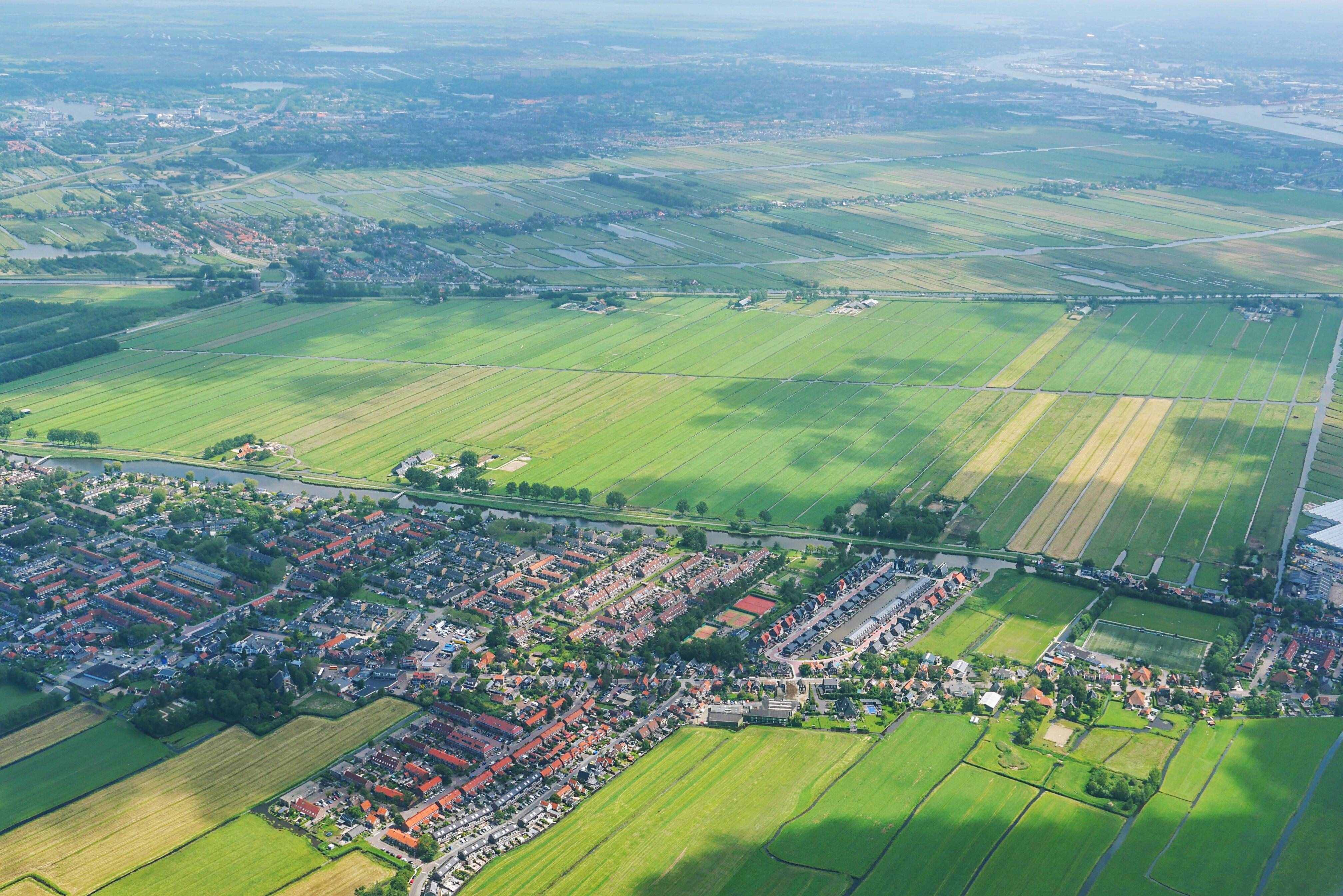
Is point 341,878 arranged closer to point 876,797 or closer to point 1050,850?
point 876,797

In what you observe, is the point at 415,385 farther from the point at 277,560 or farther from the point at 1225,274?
the point at 1225,274

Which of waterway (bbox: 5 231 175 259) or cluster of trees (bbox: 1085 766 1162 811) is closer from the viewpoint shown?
cluster of trees (bbox: 1085 766 1162 811)

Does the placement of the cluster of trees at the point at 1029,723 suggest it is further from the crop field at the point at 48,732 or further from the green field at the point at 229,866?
the crop field at the point at 48,732

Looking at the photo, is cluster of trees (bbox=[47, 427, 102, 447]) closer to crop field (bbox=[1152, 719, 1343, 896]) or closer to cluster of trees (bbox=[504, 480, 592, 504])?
cluster of trees (bbox=[504, 480, 592, 504])

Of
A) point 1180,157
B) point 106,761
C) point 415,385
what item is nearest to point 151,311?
point 415,385

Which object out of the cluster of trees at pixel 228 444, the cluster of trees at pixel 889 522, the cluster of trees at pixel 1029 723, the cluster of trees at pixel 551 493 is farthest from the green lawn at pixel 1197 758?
the cluster of trees at pixel 228 444

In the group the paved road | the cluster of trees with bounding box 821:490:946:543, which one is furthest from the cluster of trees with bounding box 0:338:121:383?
the paved road

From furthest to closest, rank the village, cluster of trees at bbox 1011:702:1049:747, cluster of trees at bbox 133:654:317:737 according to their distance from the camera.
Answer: cluster of trees at bbox 133:654:317:737 → cluster of trees at bbox 1011:702:1049:747 → the village

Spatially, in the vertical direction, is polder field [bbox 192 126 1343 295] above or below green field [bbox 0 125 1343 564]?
above
